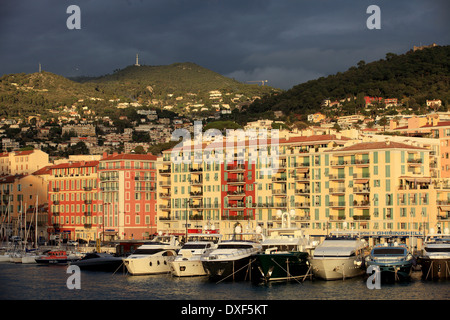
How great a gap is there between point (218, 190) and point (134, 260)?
1576 inches

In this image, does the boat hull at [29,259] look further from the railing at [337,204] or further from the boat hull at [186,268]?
the railing at [337,204]

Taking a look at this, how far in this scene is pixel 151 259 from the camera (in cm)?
8875

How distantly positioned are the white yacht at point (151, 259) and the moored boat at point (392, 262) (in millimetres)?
20994

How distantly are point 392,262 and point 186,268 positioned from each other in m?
20.6

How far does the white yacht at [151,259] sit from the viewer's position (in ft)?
289

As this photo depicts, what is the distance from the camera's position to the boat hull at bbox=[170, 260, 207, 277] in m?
85.1

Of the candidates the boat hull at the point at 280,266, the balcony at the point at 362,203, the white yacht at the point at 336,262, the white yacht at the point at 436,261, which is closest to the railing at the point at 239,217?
the balcony at the point at 362,203

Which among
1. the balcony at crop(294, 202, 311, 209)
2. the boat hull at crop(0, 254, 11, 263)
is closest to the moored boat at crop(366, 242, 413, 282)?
the balcony at crop(294, 202, 311, 209)

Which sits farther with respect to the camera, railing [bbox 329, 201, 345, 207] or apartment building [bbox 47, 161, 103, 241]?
apartment building [bbox 47, 161, 103, 241]

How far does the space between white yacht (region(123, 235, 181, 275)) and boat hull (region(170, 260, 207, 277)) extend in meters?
1.87

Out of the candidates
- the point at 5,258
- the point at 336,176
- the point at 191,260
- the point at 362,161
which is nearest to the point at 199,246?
the point at 191,260

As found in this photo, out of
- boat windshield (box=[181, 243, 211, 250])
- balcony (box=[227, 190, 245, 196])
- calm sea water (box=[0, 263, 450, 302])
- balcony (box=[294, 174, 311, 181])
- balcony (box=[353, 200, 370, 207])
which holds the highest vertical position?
balcony (box=[294, 174, 311, 181])

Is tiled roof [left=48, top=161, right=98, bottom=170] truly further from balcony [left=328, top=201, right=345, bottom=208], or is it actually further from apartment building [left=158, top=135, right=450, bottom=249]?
balcony [left=328, top=201, right=345, bottom=208]
